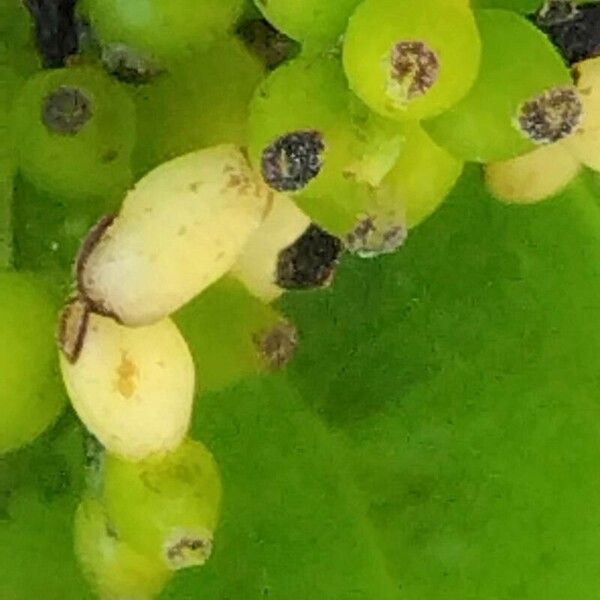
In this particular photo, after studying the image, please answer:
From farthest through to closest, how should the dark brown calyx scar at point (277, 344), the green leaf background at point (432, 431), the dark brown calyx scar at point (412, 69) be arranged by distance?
the green leaf background at point (432, 431)
the dark brown calyx scar at point (277, 344)
the dark brown calyx scar at point (412, 69)

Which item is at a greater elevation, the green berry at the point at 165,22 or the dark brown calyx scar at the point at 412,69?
the dark brown calyx scar at the point at 412,69

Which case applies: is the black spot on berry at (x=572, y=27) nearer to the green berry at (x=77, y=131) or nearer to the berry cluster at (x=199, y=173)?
the berry cluster at (x=199, y=173)

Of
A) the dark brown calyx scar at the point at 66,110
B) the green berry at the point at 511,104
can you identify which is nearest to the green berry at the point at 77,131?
the dark brown calyx scar at the point at 66,110

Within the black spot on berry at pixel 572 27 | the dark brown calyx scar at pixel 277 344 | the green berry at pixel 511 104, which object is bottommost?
the dark brown calyx scar at pixel 277 344

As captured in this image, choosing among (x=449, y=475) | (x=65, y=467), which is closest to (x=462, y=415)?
(x=449, y=475)

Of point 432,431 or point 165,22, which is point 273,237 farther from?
point 432,431

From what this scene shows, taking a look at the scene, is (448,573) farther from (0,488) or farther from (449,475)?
(0,488)

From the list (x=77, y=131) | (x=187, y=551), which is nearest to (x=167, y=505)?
(x=187, y=551)
